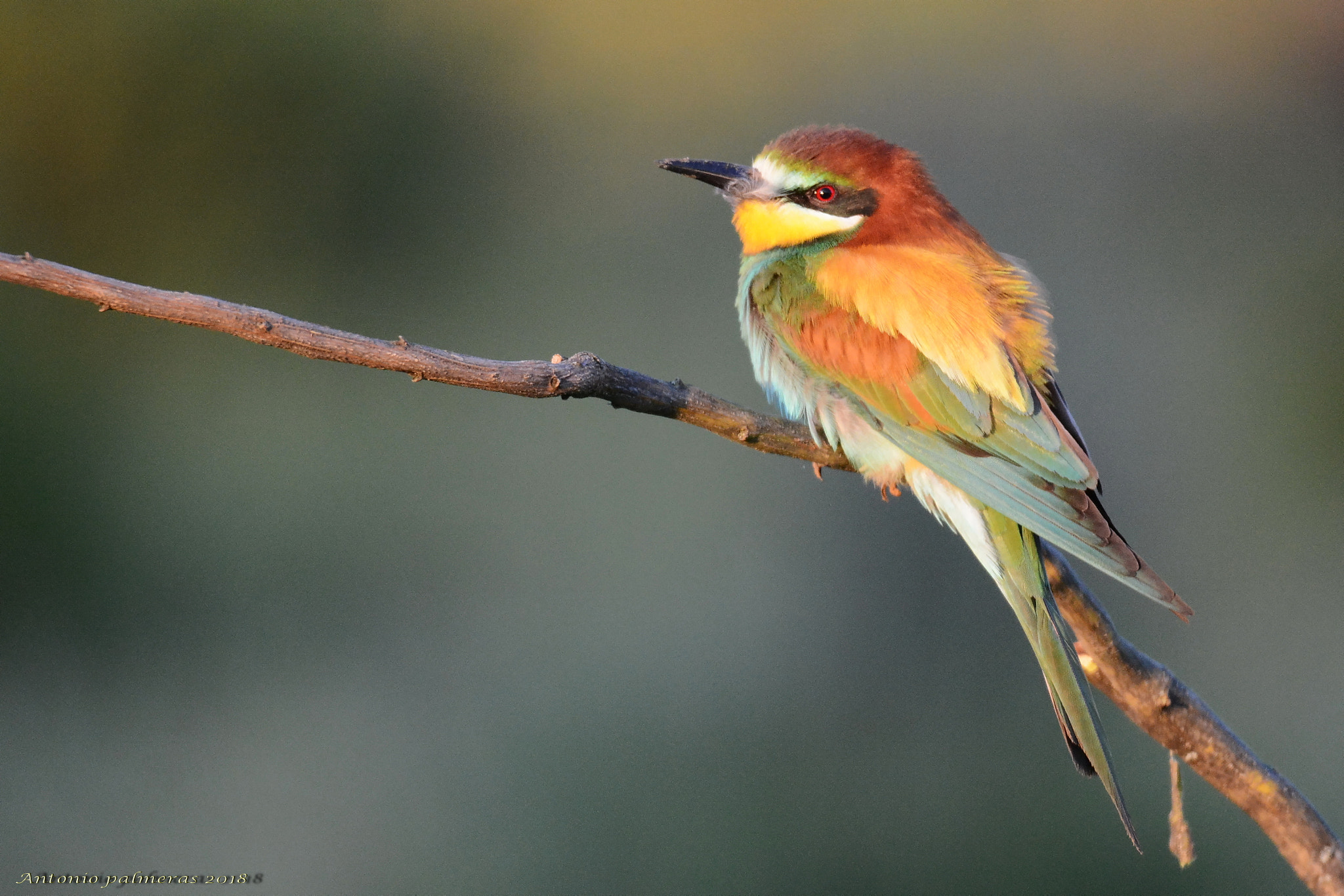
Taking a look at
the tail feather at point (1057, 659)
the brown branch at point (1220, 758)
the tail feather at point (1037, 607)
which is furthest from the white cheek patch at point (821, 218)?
the brown branch at point (1220, 758)

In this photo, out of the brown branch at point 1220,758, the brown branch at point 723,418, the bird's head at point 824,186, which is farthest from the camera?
the bird's head at point 824,186

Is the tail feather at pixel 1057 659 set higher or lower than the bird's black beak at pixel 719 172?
lower

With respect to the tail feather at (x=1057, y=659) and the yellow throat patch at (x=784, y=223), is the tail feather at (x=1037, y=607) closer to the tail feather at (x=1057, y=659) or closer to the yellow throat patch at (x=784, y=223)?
the tail feather at (x=1057, y=659)

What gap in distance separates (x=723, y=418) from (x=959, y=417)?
0.42 metres

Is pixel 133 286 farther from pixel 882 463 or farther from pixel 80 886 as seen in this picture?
pixel 80 886

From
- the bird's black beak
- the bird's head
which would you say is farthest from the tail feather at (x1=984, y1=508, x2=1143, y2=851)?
the bird's black beak

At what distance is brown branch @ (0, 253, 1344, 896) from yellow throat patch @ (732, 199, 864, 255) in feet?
1.50

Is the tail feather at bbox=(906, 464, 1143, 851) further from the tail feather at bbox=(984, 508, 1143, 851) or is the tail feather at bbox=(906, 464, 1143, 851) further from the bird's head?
the bird's head

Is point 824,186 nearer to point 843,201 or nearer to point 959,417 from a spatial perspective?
point 843,201

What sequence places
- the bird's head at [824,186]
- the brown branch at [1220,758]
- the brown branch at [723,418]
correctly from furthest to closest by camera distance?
the bird's head at [824,186] → the brown branch at [1220,758] → the brown branch at [723,418]

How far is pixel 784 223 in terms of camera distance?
5.74 feet

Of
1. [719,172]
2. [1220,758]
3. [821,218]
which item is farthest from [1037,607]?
[719,172]

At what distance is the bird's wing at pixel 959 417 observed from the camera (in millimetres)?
1374

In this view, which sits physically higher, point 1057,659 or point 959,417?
point 959,417
